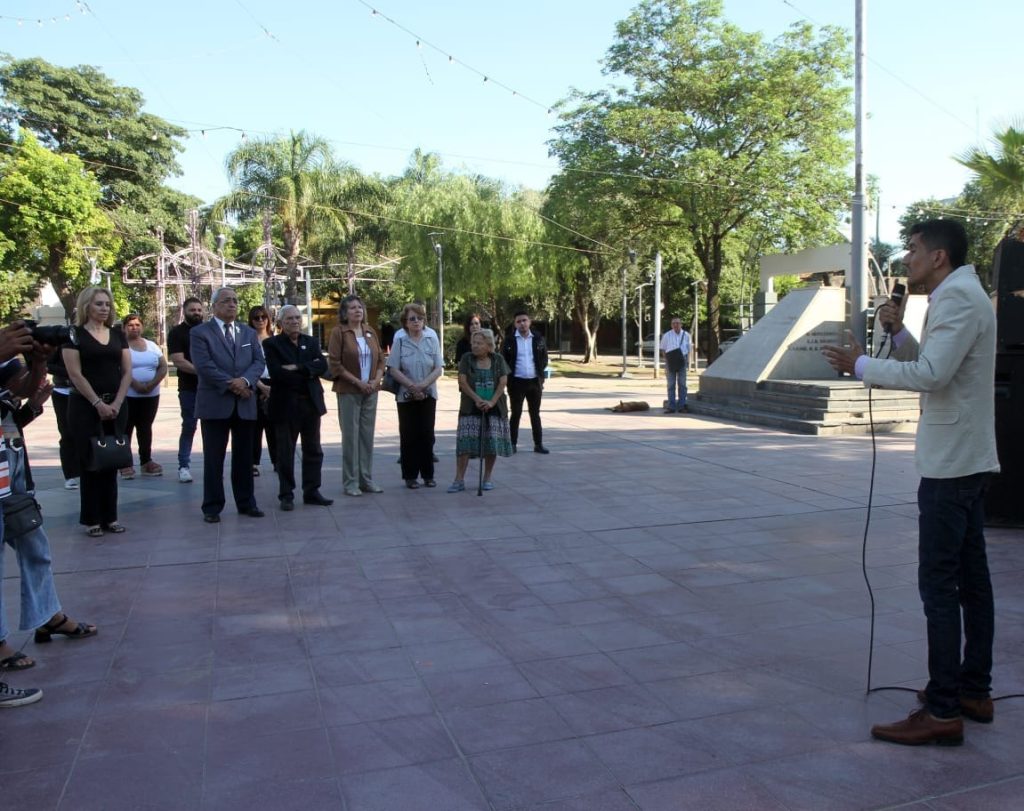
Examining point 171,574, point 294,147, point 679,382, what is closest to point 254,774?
point 171,574

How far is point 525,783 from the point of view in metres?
2.94

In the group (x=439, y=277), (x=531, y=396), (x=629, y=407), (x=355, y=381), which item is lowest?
(x=629, y=407)

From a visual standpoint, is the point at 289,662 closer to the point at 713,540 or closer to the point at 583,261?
the point at 713,540

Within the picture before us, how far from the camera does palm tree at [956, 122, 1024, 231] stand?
12750mm

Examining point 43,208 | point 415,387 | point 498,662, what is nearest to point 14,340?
point 498,662

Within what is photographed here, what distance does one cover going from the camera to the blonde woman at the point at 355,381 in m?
7.91

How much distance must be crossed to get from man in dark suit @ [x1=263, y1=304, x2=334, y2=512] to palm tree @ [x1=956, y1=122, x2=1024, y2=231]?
36.1 feet

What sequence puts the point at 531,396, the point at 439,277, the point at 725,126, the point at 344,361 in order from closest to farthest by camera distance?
the point at 344,361
the point at 531,396
the point at 725,126
the point at 439,277

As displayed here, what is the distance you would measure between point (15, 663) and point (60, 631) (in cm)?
36

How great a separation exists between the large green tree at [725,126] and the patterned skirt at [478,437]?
1925 cm

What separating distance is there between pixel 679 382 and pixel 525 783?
13454 millimetres

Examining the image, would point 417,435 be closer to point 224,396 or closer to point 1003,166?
point 224,396

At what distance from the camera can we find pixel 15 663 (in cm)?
401

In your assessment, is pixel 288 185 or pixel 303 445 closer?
pixel 303 445
